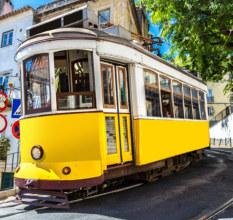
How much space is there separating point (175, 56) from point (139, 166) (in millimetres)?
8770

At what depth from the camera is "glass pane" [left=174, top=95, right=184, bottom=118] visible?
28.8 ft

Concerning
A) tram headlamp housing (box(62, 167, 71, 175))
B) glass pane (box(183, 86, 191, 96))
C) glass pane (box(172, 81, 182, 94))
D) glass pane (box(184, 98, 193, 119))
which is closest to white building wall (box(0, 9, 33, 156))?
glass pane (box(183, 86, 191, 96))

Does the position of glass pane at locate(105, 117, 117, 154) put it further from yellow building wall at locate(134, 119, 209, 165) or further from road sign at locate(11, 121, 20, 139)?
road sign at locate(11, 121, 20, 139)

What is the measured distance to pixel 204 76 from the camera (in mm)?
14820

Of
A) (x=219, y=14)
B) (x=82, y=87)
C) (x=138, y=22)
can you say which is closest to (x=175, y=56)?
(x=219, y=14)

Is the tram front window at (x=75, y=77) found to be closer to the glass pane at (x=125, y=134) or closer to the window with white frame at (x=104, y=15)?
the glass pane at (x=125, y=134)

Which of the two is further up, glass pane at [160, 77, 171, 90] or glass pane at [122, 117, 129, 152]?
glass pane at [160, 77, 171, 90]

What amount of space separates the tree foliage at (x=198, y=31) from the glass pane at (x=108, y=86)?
528 centimetres

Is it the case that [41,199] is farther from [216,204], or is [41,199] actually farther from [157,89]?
[157,89]

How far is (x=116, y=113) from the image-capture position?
624 centimetres

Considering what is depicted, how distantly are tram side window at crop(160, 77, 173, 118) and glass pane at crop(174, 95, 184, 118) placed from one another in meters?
0.38

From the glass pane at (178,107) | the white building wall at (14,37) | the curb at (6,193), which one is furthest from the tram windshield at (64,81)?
the white building wall at (14,37)

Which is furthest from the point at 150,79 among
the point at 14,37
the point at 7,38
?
the point at 7,38

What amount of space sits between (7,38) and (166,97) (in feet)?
48.3
